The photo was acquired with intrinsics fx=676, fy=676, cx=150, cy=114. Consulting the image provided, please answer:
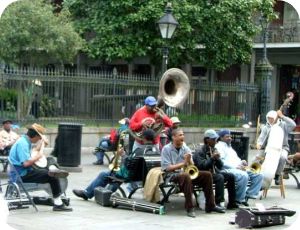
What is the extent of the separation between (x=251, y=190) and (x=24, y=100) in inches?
353

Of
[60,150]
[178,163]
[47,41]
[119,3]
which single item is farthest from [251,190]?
[47,41]

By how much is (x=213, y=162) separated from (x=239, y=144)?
407cm

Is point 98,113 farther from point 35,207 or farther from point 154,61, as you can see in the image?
point 35,207

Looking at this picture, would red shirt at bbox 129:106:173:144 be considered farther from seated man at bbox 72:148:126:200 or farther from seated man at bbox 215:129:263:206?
seated man at bbox 215:129:263:206

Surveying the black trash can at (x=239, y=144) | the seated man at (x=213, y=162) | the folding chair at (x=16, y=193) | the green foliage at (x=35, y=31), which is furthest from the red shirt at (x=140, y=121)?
the green foliage at (x=35, y=31)

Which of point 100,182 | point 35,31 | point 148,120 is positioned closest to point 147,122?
point 148,120

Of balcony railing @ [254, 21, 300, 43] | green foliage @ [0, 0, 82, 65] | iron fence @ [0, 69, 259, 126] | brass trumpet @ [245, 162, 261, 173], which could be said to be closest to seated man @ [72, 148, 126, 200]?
brass trumpet @ [245, 162, 261, 173]

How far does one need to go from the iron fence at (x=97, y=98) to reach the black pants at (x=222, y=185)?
28.7 feet

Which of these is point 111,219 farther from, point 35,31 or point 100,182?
point 35,31

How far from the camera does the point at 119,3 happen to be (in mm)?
24562

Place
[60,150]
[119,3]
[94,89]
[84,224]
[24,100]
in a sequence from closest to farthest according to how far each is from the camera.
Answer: [84,224] < [60,150] < [24,100] < [94,89] < [119,3]

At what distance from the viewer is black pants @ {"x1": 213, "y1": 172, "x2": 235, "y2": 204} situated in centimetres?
1054

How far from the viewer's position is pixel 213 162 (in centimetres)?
1050

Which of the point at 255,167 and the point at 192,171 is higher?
the point at 192,171
